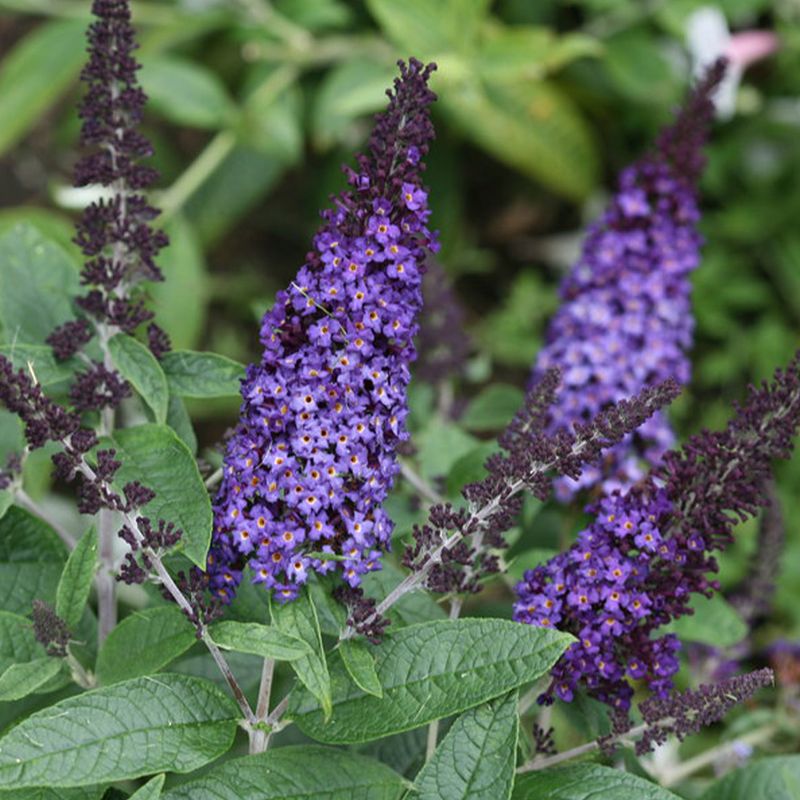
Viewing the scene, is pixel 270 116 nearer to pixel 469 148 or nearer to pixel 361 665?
pixel 469 148

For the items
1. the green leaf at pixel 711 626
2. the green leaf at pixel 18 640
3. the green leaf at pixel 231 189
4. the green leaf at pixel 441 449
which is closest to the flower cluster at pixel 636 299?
the green leaf at pixel 441 449

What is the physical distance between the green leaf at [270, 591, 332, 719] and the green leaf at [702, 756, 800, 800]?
0.73 meters

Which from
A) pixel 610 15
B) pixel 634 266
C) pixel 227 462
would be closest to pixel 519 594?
pixel 227 462

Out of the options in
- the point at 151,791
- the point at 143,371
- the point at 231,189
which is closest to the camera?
the point at 151,791

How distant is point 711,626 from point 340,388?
2.92 ft

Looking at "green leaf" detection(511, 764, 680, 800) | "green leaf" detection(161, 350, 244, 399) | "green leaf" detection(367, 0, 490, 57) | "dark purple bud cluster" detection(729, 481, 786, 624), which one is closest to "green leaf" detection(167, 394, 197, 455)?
"green leaf" detection(161, 350, 244, 399)

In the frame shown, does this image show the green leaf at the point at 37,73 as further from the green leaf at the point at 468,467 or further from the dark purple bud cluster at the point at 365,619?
the dark purple bud cluster at the point at 365,619

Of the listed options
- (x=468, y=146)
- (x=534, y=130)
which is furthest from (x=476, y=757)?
(x=468, y=146)

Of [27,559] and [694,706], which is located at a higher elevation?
[27,559]

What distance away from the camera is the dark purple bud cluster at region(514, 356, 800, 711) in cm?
152

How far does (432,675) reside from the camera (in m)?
1.48

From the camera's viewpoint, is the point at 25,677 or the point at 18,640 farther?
the point at 18,640

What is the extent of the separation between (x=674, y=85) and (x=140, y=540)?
8.87ft

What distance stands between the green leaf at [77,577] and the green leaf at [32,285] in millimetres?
428
